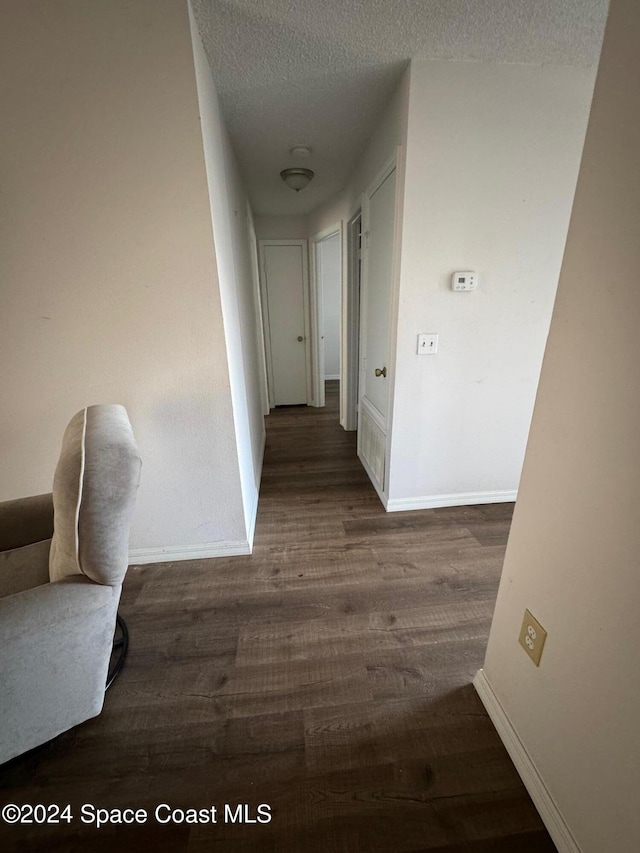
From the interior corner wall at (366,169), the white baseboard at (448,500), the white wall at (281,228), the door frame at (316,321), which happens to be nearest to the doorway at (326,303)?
the door frame at (316,321)

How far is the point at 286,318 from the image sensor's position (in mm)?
4406

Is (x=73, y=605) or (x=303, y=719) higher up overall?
(x=73, y=605)

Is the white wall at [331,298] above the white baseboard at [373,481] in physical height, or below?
above

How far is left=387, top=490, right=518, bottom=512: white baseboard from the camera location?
2293 mm

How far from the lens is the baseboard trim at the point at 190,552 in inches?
73.5

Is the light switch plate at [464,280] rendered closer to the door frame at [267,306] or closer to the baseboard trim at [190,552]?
the baseboard trim at [190,552]

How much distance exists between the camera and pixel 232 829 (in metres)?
0.92

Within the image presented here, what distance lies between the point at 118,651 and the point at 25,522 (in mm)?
641

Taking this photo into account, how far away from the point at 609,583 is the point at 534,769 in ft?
2.26

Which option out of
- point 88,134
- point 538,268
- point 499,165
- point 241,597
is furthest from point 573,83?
point 241,597

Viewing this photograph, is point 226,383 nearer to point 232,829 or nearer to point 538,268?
point 232,829

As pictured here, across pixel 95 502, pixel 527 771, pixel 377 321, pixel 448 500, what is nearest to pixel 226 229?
pixel 377 321

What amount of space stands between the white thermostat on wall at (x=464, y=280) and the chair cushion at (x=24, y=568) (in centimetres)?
221

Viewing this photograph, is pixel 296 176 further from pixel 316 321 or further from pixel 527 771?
pixel 527 771
